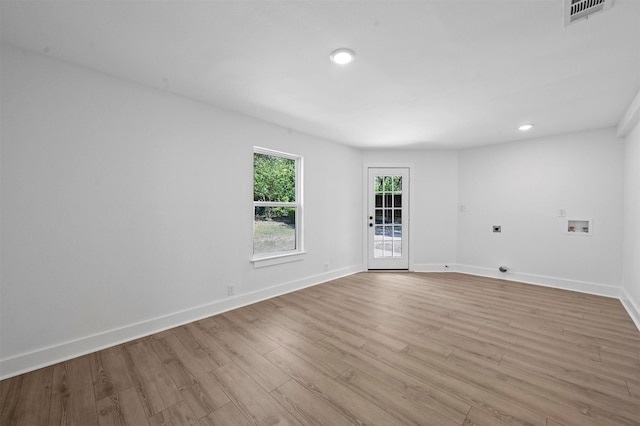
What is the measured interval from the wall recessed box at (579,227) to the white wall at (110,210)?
15.7 ft

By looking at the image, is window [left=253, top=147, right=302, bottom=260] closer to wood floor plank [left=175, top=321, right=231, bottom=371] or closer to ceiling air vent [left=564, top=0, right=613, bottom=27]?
wood floor plank [left=175, top=321, right=231, bottom=371]

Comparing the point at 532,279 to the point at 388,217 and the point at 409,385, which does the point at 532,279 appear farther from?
the point at 409,385

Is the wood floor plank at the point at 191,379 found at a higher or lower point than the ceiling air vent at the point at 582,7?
lower

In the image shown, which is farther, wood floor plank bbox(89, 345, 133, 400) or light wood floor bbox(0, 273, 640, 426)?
wood floor plank bbox(89, 345, 133, 400)

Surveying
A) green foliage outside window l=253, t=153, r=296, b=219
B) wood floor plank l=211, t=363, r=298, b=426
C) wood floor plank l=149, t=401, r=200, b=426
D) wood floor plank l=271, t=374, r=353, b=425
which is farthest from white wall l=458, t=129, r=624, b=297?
wood floor plank l=149, t=401, r=200, b=426

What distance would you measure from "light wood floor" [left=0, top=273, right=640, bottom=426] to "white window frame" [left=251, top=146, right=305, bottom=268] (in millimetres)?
706

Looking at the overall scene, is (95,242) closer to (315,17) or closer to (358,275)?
(315,17)

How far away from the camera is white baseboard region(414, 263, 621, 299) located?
12.8 feet

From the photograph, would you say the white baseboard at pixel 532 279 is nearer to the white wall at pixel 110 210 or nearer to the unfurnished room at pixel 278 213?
the unfurnished room at pixel 278 213

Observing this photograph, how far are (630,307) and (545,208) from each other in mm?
1675

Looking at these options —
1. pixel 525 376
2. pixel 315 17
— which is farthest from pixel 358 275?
pixel 315 17

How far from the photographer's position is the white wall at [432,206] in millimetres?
5367

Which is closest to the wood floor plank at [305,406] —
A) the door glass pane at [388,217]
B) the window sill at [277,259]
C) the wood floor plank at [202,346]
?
the wood floor plank at [202,346]

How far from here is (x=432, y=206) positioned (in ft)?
17.7
